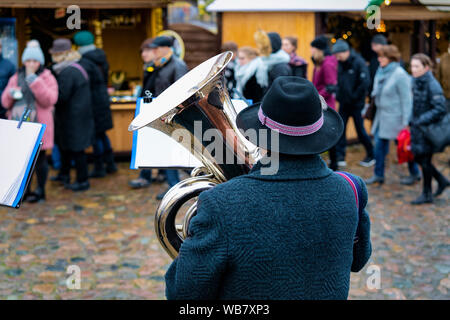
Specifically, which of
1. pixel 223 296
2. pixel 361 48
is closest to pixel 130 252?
pixel 223 296

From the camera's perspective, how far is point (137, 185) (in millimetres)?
8102

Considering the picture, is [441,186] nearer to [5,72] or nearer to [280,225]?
[5,72]

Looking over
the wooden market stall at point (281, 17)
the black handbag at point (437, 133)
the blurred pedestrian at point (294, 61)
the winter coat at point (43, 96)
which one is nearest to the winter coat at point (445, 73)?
the black handbag at point (437, 133)

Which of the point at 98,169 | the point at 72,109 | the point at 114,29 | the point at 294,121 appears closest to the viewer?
the point at 294,121

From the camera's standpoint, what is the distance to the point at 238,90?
23.1 feet

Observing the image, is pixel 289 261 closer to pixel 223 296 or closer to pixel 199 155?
pixel 223 296

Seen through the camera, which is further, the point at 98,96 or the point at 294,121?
the point at 98,96

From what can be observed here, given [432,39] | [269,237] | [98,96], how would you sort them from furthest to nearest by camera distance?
[432,39], [98,96], [269,237]

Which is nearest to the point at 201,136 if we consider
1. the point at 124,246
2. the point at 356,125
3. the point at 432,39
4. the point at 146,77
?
the point at 124,246

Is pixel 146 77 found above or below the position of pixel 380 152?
above

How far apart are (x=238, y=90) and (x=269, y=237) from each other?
4.96 metres

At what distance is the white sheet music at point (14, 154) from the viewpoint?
3.25m

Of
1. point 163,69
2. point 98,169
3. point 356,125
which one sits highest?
point 163,69

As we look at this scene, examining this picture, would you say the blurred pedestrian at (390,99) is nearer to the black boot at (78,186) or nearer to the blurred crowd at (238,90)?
the blurred crowd at (238,90)
